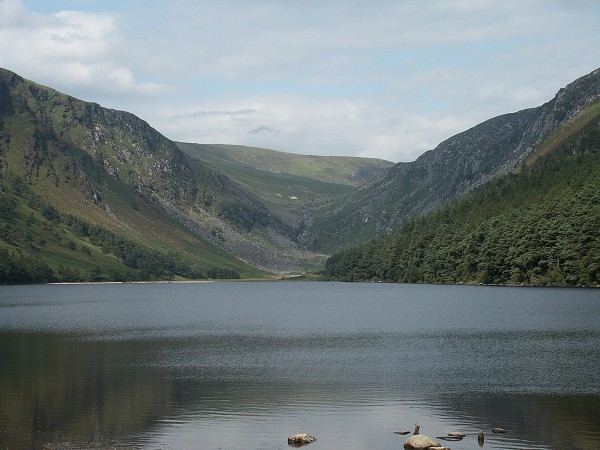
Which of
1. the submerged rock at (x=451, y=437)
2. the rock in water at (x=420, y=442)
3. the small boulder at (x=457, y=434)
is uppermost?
the rock in water at (x=420, y=442)

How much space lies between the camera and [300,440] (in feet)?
156

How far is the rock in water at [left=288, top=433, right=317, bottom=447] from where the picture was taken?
4738 cm

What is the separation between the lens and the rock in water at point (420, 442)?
44.6m

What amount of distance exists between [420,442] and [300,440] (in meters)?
7.66

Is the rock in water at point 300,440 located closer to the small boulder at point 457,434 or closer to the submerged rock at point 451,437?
the submerged rock at point 451,437

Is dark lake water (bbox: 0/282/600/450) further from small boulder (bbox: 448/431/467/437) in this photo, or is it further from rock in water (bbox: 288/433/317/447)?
small boulder (bbox: 448/431/467/437)

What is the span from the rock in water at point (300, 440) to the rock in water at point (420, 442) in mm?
6171

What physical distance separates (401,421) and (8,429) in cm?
2770

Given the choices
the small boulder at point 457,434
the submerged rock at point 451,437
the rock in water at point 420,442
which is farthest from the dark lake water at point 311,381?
the rock in water at point 420,442

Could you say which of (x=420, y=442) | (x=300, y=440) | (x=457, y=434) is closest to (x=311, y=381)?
(x=300, y=440)

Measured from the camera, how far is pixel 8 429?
174ft

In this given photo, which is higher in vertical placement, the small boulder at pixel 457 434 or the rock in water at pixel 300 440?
the small boulder at pixel 457 434

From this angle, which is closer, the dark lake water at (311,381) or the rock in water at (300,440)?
the rock in water at (300,440)

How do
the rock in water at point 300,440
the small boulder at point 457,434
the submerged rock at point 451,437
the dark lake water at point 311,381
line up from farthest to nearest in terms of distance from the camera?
the dark lake water at point 311,381 < the small boulder at point 457,434 < the submerged rock at point 451,437 < the rock in water at point 300,440
